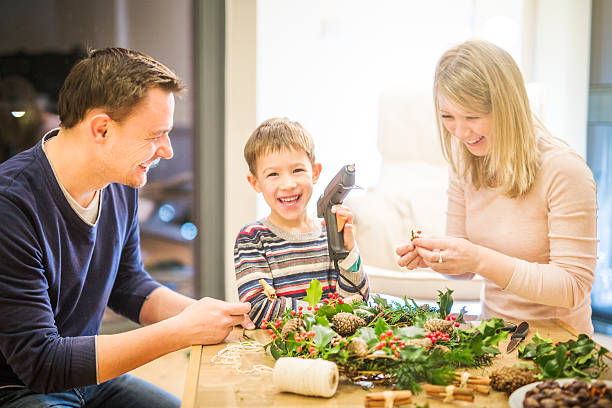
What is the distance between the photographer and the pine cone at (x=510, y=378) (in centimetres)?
93

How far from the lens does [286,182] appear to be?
1.48 metres

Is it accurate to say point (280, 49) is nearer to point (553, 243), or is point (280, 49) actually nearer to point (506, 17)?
point (506, 17)

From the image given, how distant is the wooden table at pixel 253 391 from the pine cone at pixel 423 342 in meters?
0.09

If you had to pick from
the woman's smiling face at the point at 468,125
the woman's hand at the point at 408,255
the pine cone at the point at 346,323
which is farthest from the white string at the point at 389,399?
the woman's smiling face at the point at 468,125

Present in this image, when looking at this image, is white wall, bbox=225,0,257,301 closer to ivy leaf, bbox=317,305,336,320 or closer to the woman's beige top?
the woman's beige top

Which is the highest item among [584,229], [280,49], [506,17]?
[506,17]

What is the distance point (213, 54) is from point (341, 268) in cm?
202

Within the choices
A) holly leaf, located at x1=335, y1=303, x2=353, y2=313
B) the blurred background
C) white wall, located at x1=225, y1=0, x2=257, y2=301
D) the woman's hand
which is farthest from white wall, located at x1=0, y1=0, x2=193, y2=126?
holly leaf, located at x1=335, y1=303, x2=353, y2=313

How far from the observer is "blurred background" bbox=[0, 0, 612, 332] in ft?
9.45

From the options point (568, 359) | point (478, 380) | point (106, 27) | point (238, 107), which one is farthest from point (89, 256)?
point (106, 27)

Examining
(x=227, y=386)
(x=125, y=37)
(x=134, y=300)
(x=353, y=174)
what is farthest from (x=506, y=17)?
(x=227, y=386)

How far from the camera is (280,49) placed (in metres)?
3.15

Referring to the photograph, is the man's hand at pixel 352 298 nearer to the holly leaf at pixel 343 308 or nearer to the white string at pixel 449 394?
the holly leaf at pixel 343 308

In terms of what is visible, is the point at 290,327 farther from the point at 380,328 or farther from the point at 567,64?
the point at 567,64
